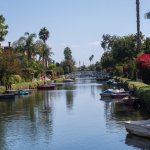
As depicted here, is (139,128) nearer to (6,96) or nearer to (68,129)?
(68,129)

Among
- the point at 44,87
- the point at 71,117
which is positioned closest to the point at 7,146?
the point at 71,117

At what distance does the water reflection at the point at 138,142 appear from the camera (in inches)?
1177

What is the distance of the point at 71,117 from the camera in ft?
155

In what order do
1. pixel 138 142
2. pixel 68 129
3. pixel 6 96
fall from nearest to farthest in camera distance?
pixel 138 142
pixel 68 129
pixel 6 96

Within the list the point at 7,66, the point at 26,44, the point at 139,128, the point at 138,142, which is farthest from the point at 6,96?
the point at 26,44

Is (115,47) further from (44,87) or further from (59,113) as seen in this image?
(59,113)

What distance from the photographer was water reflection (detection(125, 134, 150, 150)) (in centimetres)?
2990

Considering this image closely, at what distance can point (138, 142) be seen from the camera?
31.0 meters

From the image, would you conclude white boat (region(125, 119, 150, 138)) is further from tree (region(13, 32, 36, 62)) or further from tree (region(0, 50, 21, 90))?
tree (region(13, 32, 36, 62))

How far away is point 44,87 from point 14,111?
52.5 meters

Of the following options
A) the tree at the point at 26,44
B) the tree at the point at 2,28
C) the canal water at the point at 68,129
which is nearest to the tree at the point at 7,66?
the tree at the point at 2,28

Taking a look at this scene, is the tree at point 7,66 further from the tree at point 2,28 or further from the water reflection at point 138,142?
the water reflection at point 138,142

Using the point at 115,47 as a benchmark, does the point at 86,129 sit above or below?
below

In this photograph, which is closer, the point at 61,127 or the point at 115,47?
the point at 61,127
